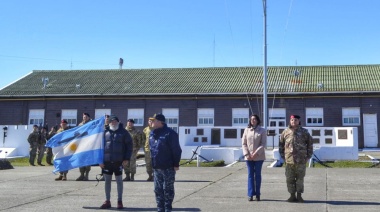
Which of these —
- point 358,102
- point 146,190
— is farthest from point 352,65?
point 146,190

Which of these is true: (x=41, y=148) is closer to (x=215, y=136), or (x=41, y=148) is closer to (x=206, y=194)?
(x=215, y=136)

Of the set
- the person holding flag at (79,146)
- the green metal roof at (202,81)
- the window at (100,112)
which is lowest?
the person holding flag at (79,146)

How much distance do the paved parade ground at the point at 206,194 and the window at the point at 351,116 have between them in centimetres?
2212

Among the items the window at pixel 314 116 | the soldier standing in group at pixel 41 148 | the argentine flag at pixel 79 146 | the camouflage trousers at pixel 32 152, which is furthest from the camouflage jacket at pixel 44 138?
the window at pixel 314 116

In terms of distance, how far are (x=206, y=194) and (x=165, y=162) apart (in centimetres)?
355

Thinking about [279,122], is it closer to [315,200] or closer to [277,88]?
[277,88]

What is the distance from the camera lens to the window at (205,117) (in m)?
38.8

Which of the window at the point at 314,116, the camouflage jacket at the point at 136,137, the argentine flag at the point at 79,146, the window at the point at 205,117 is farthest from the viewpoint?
the window at the point at 205,117

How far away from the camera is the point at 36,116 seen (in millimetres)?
41469

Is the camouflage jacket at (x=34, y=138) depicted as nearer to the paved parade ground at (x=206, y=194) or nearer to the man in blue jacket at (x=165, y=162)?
the paved parade ground at (x=206, y=194)

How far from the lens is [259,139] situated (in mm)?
9883

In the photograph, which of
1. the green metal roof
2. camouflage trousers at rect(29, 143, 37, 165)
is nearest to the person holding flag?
camouflage trousers at rect(29, 143, 37, 165)

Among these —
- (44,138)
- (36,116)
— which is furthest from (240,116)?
(44,138)

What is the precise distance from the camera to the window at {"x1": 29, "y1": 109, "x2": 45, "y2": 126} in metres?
41.3
